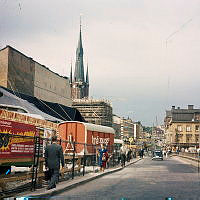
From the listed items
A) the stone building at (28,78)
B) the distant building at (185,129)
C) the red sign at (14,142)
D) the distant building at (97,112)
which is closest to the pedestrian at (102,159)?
the red sign at (14,142)

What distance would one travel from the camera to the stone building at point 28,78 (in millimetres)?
48750

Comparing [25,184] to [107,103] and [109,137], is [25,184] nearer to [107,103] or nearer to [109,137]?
[109,137]

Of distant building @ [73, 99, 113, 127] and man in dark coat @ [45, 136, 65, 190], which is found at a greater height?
distant building @ [73, 99, 113, 127]

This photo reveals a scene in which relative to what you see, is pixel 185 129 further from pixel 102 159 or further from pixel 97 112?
pixel 102 159

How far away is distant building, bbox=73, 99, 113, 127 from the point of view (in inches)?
5325

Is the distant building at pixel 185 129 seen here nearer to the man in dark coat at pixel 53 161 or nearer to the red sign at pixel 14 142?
the red sign at pixel 14 142

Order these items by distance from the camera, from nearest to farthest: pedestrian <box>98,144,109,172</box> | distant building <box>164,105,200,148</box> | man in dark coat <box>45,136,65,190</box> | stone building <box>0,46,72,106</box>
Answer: man in dark coat <box>45,136,65,190</box> < pedestrian <box>98,144,109,172</box> < stone building <box>0,46,72,106</box> < distant building <box>164,105,200,148</box>

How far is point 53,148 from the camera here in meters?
12.4

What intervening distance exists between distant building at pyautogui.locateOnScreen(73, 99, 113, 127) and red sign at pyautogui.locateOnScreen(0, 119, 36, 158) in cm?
11727

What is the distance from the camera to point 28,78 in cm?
5559

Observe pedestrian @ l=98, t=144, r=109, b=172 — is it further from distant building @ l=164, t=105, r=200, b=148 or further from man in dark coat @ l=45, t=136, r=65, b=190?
distant building @ l=164, t=105, r=200, b=148

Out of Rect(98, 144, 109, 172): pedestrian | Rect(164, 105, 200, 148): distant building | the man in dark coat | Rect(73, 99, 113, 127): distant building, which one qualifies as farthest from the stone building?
Rect(164, 105, 200, 148): distant building

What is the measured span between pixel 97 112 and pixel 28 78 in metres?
84.5

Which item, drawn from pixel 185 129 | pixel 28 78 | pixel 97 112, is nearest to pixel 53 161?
pixel 28 78
